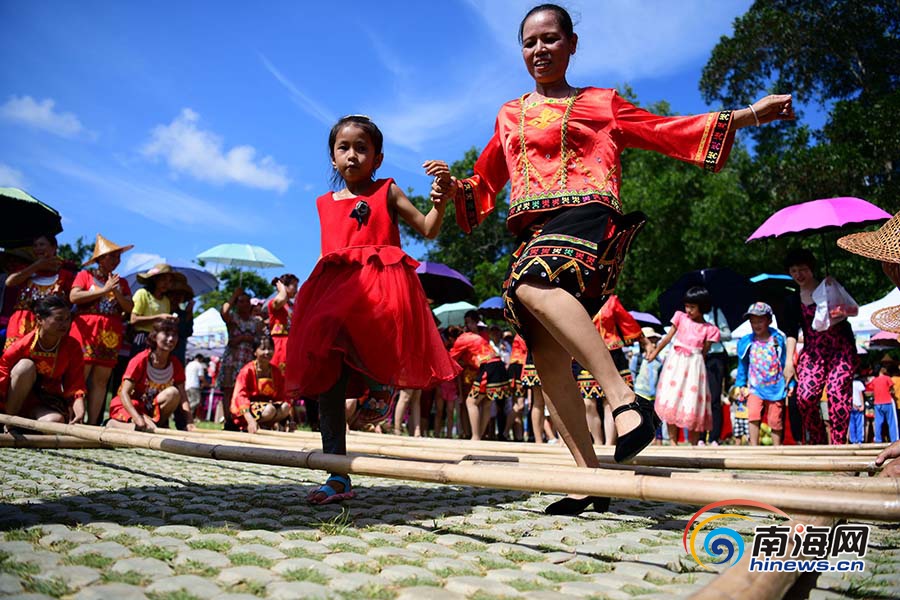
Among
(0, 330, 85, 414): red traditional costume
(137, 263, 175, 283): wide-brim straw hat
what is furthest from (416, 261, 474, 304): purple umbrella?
(0, 330, 85, 414): red traditional costume

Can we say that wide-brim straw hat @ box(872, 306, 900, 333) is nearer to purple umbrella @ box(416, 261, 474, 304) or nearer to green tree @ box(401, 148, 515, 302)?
purple umbrella @ box(416, 261, 474, 304)

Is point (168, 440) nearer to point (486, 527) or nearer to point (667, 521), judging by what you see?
point (486, 527)

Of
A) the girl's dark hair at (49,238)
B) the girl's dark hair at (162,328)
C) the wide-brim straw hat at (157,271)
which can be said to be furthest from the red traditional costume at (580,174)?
the wide-brim straw hat at (157,271)

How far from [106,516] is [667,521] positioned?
2.35 meters

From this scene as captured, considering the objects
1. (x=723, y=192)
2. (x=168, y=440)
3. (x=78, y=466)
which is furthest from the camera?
(x=723, y=192)

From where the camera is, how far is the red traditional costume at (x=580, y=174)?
9.14 ft

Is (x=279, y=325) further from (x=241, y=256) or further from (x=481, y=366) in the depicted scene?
(x=241, y=256)

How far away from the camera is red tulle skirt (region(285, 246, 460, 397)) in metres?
3.18

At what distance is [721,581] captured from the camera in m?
1.53

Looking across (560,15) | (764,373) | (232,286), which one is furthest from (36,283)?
(232,286)

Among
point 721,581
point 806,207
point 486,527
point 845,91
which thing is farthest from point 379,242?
point 845,91

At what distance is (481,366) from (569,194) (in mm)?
7481

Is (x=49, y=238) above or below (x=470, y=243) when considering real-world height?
below

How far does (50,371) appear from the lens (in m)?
5.92
